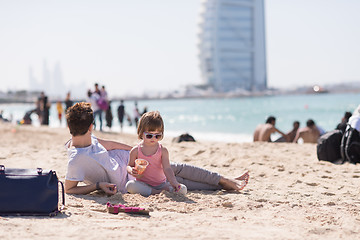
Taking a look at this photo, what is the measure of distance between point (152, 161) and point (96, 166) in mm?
446

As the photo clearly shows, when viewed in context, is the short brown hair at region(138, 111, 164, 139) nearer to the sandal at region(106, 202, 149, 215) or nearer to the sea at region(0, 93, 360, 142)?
the sandal at region(106, 202, 149, 215)

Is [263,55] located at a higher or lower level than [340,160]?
higher

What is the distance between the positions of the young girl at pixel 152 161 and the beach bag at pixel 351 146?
287 cm

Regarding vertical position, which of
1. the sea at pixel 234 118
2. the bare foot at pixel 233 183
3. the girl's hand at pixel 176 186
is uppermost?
the girl's hand at pixel 176 186

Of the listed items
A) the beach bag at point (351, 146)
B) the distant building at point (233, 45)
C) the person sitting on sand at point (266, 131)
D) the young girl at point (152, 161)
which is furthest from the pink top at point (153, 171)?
the distant building at point (233, 45)

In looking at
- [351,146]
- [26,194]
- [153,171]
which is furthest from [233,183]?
[351,146]

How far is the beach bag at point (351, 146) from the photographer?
5691 millimetres

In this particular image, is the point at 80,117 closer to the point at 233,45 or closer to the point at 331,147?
the point at 331,147

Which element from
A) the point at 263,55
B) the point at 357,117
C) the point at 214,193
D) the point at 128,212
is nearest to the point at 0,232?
the point at 128,212

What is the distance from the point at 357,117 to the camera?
5.70m

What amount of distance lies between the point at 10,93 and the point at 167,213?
118 metres

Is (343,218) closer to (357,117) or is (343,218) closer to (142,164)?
(142,164)

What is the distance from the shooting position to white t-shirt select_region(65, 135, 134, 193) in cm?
360

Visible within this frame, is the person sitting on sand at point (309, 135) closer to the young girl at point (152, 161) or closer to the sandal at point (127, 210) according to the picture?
the young girl at point (152, 161)
